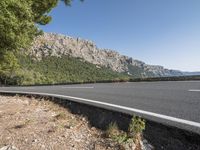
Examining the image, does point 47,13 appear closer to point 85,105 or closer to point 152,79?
point 152,79

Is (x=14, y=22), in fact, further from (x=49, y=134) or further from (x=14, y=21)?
(x=49, y=134)

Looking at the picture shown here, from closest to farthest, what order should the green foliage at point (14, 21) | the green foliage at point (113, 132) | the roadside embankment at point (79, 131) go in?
the roadside embankment at point (79, 131)
the green foliage at point (113, 132)
the green foliage at point (14, 21)

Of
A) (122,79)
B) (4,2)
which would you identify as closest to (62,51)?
(122,79)

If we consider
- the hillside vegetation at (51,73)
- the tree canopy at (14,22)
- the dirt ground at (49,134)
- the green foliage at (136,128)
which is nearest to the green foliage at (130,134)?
the green foliage at (136,128)

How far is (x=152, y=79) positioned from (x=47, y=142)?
15.0 meters

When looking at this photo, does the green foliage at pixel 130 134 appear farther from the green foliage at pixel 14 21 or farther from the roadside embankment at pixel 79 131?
the green foliage at pixel 14 21

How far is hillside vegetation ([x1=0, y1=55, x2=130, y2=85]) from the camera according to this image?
40.8m

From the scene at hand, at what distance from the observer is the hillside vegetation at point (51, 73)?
134ft

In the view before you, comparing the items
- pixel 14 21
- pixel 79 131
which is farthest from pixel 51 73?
pixel 79 131

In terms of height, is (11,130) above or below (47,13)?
below

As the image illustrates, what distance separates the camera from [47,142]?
185 inches

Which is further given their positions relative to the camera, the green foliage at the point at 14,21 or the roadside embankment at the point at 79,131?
the green foliage at the point at 14,21

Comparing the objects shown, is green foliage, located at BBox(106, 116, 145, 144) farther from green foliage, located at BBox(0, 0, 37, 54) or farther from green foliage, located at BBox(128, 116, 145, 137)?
green foliage, located at BBox(0, 0, 37, 54)

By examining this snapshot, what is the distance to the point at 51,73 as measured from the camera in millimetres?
110625
